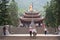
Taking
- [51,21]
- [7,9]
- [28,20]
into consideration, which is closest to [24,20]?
[28,20]

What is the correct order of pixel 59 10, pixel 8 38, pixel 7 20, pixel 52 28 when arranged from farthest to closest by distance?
1. pixel 52 28
2. pixel 7 20
3. pixel 59 10
4. pixel 8 38

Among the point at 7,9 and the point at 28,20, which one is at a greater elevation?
the point at 7,9

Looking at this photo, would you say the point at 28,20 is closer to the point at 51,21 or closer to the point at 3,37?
the point at 51,21

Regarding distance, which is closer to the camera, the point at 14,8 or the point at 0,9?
the point at 0,9

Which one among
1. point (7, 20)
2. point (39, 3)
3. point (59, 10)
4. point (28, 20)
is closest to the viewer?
point (59, 10)

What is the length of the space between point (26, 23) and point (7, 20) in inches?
947

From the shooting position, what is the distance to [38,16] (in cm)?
5119

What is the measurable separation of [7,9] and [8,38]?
5.90 m

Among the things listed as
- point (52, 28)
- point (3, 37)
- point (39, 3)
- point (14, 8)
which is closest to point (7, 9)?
point (3, 37)

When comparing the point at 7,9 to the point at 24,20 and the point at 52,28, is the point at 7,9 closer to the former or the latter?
the point at 52,28

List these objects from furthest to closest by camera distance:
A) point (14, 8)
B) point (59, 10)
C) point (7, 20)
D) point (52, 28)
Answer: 1. point (14, 8)
2. point (52, 28)
3. point (7, 20)
4. point (59, 10)

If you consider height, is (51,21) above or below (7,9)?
below

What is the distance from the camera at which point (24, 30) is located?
35.4 m

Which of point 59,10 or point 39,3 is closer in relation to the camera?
point 59,10
